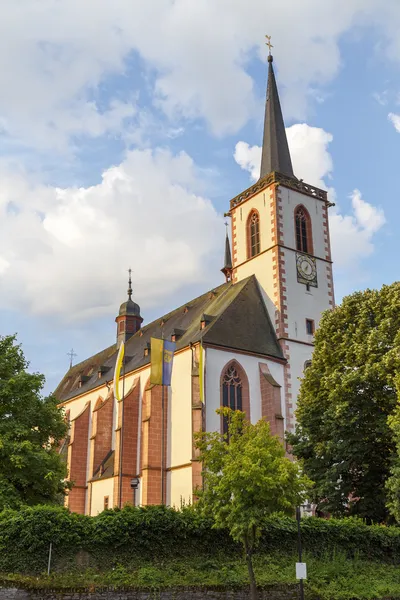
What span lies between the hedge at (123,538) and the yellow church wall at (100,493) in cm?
1942

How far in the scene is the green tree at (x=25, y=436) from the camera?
Answer: 2273 cm

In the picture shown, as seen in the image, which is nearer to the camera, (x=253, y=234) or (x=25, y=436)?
(x=25, y=436)

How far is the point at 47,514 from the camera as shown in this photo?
1755cm

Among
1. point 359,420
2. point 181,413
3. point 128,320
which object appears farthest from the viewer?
point 128,320

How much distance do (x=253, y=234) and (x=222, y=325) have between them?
871 cm

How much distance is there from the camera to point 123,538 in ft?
59.9

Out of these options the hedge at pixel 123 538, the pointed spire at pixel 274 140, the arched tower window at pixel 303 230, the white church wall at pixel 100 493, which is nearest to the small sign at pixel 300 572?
the hedge at pixel 123 538

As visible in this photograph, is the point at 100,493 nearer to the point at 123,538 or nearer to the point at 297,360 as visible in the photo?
the point at 297,360

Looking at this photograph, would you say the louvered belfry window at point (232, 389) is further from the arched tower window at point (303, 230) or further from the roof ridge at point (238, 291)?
the arched tower window at point (303, 230)

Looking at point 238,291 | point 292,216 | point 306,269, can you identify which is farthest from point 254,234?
point 238,291

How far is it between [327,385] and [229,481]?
10410 millimetres

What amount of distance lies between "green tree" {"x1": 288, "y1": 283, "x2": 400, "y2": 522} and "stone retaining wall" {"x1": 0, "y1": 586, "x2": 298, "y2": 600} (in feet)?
25.9

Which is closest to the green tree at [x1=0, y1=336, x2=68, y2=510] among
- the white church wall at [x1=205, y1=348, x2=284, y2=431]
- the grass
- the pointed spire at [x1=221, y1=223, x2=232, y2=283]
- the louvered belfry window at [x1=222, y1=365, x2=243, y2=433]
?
→ the grass

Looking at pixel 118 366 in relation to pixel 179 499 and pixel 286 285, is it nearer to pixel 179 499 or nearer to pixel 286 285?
pixel 179 499
